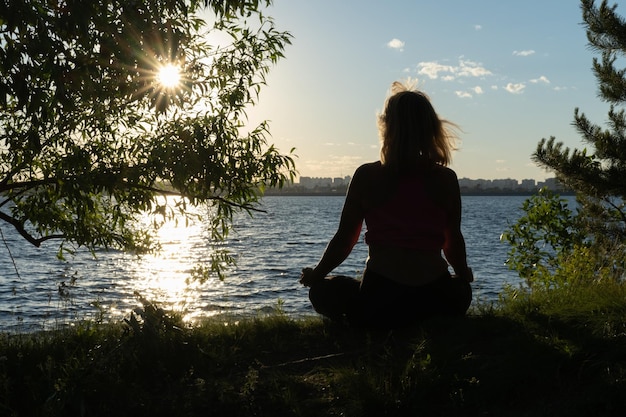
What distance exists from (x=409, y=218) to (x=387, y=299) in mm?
683

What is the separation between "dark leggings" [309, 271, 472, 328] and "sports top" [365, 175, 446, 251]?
34cm

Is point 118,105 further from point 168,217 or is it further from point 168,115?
point 168,217

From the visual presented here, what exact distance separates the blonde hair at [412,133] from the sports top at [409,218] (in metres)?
0.18

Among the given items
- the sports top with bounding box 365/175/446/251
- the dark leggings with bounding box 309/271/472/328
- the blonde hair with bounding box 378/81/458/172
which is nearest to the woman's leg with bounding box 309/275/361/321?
the dark leggings with bounding box 309/271/472/328

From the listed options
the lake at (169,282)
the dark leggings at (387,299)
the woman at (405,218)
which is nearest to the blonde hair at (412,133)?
the woman at (405,218)

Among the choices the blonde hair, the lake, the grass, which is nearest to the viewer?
the grass

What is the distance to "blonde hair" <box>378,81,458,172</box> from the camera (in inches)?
185

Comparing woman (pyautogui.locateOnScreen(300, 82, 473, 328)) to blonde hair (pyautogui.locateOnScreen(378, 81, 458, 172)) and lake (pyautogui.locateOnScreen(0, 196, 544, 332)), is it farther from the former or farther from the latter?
lake (pyautogui.locateOnScreen(0, 196, 544, 332))

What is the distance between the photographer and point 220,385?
390 cm

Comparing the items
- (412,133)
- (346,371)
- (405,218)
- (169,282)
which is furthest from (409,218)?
(169,282)

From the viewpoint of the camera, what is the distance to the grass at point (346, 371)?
3.46m

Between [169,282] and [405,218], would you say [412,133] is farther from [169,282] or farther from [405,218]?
[169,282]

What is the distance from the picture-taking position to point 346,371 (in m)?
3.79

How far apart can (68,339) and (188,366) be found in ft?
4.44
